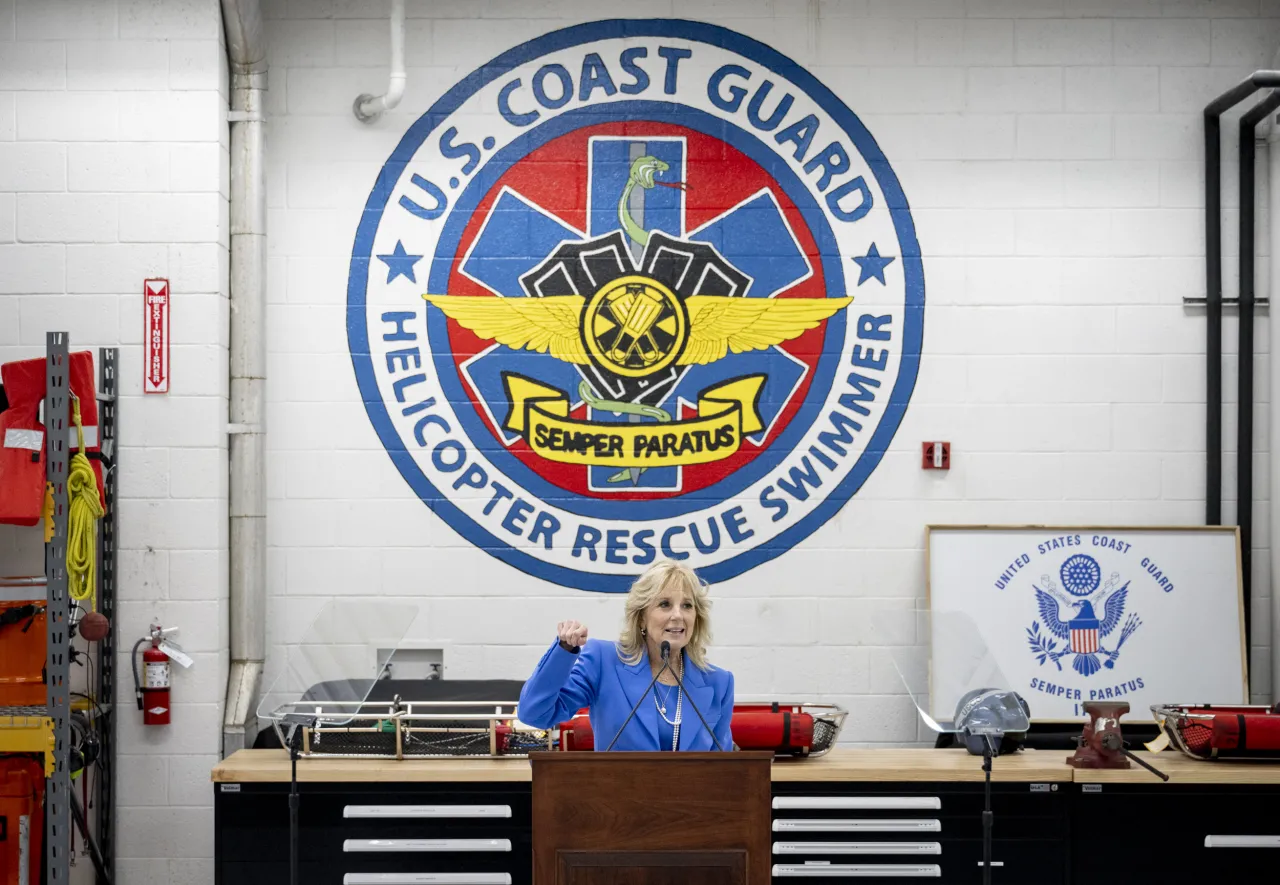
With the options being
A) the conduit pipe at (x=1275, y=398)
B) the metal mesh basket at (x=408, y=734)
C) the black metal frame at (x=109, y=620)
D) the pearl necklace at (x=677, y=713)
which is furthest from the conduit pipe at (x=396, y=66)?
the conduit pipe at (x=1275, y=398)

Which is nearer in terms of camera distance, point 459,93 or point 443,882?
point 443,882

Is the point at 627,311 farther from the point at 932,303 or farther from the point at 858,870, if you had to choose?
the point at 858,870

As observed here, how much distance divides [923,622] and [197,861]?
8.69ft

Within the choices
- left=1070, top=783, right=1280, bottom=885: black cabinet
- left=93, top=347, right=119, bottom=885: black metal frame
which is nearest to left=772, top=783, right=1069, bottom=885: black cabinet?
left=1070, top=783, right=1280, bottom=885: black cabinet

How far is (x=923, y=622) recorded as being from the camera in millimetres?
4434

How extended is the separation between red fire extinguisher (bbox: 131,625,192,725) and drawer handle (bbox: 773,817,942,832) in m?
2.05

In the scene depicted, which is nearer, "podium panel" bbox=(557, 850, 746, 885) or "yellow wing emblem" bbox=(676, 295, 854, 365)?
"podium panel" bbox=(557, 850, 746, 885)

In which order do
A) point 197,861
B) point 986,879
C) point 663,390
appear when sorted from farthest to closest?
point 663,390 < point 197,861 < point 986,879

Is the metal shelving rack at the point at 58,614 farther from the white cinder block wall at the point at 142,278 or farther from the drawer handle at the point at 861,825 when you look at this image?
the drawer handle at the point at 861,825

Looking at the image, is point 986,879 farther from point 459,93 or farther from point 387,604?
point 459,93

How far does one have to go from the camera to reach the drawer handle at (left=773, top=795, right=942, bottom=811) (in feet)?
11.9

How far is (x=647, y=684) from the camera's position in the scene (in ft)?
9.77

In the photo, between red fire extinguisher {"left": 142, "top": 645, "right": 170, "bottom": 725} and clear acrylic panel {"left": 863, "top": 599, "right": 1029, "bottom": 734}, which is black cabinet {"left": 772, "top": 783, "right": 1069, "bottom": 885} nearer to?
clear acrylic panel {"left": 863, "top": 599, "right": 1029, "bottom": 734}

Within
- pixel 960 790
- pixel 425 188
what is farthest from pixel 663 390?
pixel 960 790
